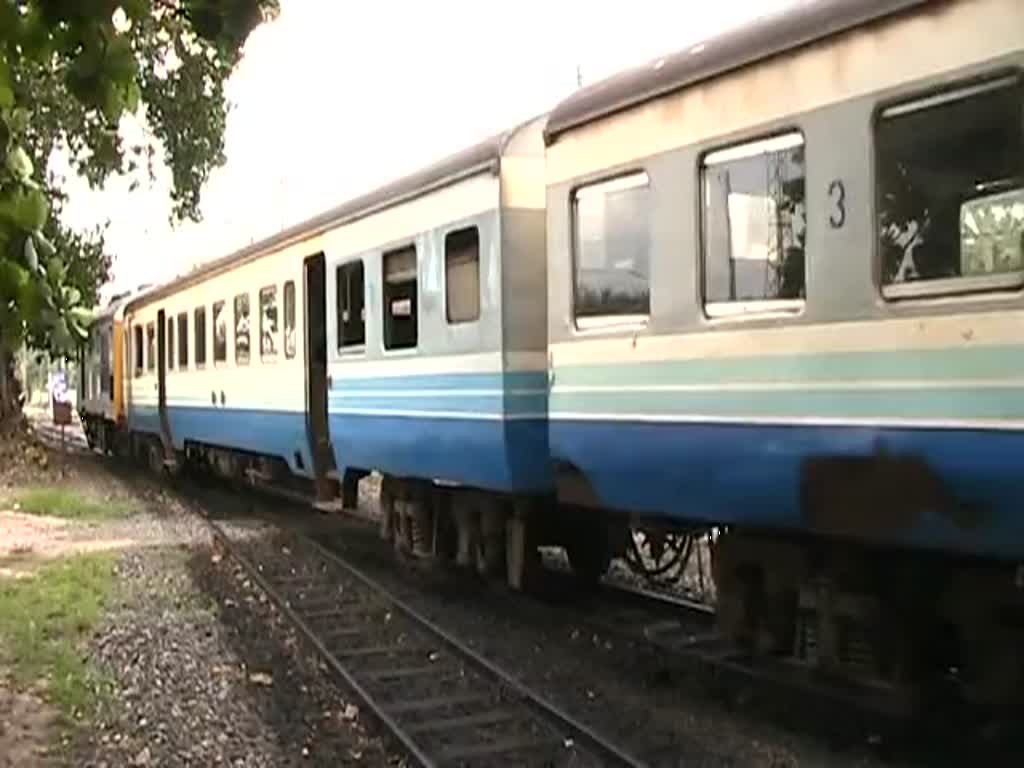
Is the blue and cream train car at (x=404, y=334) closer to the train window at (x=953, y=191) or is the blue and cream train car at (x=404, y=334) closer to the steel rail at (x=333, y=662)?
the steel rail at (x=333, y=662)

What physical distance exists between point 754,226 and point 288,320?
8.51m

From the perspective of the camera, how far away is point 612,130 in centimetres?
714

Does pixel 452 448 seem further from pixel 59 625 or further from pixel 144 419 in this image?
pixel 144 419

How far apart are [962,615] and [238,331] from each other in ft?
39.2

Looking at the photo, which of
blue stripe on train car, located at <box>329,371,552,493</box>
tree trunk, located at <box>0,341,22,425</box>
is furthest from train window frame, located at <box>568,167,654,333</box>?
tree trunk, located at <box>0,341,22,425</box>

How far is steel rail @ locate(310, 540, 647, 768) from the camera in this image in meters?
6.10

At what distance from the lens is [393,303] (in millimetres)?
10445

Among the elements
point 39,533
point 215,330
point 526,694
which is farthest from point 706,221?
point 215,330

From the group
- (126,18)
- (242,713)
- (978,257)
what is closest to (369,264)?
(242,713)

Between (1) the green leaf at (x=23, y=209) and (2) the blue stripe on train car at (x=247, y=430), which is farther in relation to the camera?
(2) the blue stripe on train car at (x=247, y=430)

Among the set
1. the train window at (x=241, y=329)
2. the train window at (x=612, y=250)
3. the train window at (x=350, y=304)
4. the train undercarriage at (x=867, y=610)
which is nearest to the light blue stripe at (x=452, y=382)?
the train window at (x=350, y=304)

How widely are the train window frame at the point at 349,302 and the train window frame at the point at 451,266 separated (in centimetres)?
173

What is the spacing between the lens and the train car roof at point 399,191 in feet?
28.6

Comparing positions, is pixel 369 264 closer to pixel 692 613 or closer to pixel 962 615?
pixel 692 613
